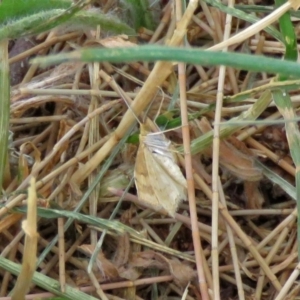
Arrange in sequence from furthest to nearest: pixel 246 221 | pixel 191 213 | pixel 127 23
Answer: pixel 127 23 → pixel 246 221 → pixel 191 213

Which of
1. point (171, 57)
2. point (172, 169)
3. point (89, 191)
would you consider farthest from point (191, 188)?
point (171, 57)

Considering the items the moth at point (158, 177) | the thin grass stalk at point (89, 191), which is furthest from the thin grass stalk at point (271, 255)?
the thin grass stalk at point (89, 191)

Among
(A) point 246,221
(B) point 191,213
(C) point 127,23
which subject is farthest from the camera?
(C) point 127,23

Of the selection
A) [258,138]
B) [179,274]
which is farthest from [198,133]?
[179,274]

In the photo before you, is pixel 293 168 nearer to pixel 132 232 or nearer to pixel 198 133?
pixel 198 133

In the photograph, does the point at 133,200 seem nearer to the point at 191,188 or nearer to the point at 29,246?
the point at 191,188

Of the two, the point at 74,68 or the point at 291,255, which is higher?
the point at 74,68

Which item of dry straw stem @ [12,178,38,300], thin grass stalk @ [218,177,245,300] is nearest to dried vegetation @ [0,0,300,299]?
thin grass stalk @ [218,177,245,300]
